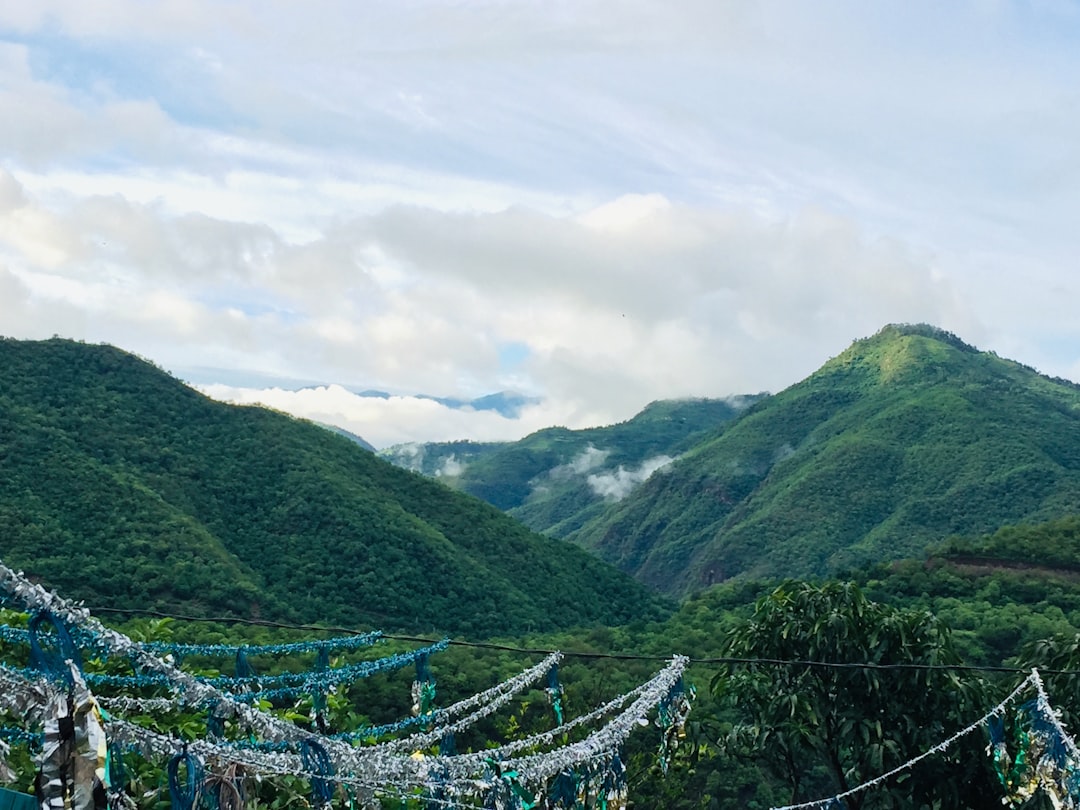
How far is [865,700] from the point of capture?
11273mm

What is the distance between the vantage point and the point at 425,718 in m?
9.33

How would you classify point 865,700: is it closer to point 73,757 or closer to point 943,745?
point 943,745

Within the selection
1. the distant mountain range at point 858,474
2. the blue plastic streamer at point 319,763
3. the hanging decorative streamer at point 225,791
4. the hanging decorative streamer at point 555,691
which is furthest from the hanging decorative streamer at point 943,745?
the distant mountain range at point 858,474

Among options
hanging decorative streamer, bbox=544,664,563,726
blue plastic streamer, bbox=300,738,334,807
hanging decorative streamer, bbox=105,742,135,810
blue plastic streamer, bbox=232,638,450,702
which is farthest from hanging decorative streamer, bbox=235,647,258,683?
hanging decorative streamer, bbox=105,742,135,810

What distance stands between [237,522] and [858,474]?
132 ft

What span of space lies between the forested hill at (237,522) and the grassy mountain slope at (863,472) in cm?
1693

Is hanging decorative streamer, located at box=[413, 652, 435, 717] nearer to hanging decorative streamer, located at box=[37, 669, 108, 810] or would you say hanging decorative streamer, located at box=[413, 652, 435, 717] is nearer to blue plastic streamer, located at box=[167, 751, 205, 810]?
blue plastic streamer, located at box=[167, 751, 205, 810]

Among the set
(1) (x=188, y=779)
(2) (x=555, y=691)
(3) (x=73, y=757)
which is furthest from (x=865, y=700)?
(3) (x=73, y=757)

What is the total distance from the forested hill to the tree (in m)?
19.6

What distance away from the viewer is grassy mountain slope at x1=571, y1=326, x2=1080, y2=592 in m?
54.3

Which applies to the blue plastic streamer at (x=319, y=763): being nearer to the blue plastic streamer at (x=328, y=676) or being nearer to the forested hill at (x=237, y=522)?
the blue plastic streamer at (x=328, y=676)

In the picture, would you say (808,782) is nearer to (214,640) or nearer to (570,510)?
(214,640)

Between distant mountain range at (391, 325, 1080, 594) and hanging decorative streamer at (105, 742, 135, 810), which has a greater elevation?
distant mountain range at (391, 325, 1080, 594)

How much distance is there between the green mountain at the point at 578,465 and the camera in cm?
10819
